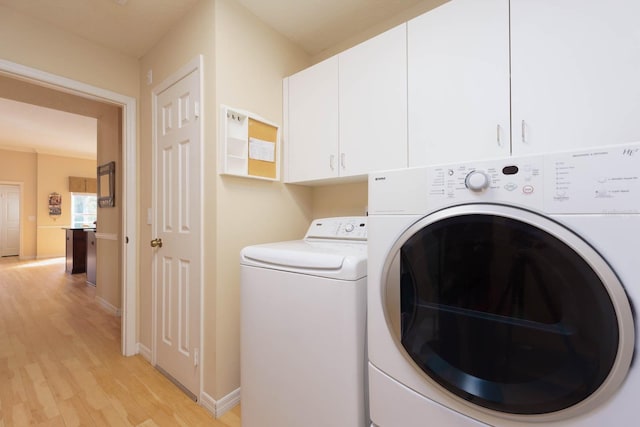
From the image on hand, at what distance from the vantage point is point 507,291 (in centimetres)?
69

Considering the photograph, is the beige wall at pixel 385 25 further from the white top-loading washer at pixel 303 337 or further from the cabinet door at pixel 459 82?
the white top-loading washer at pixel 303 337

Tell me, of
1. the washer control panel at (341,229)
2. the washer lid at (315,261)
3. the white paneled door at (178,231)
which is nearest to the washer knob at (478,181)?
the washer lid at (315,261)

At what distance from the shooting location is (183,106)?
180 cm

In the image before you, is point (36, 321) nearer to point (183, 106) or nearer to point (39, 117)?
point (183, 106)

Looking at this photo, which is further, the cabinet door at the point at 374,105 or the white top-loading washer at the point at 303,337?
the cabinet door at the point at 374,105

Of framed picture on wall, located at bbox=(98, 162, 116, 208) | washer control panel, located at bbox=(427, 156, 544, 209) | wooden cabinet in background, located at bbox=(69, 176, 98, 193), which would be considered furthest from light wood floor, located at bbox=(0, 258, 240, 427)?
wooden cabinet in background, located at bbox=(69, 176, 98, 193)

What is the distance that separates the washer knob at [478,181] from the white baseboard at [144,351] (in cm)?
247

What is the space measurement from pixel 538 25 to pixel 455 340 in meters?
1.19

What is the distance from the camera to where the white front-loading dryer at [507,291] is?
0.58 meters

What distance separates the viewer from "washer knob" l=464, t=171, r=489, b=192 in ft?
2.30

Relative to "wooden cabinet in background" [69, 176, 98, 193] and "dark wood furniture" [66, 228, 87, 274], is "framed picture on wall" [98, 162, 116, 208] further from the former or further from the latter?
"wooden cabinet in background" [69, 176, 98, 193]

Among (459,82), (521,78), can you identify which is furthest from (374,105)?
(521,78)

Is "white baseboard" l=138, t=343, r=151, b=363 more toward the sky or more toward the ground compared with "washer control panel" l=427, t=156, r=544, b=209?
more toward the ground

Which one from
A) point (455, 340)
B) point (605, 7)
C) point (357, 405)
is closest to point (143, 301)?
point (357, 405)
